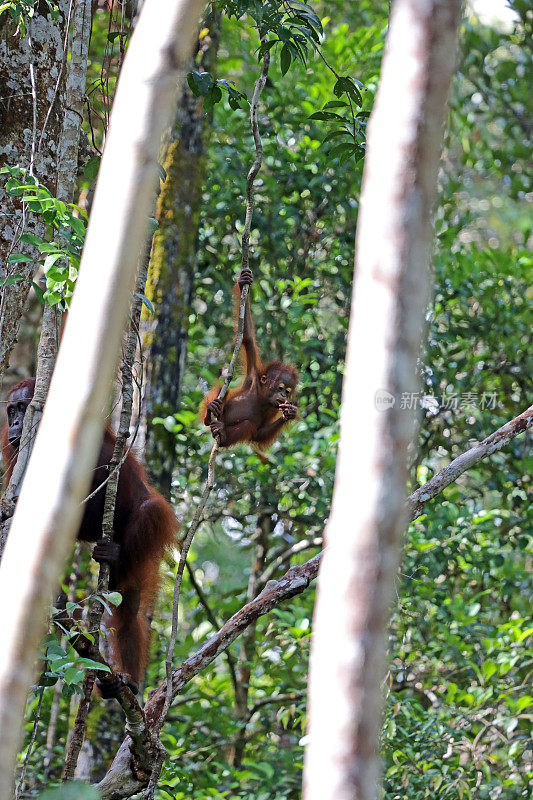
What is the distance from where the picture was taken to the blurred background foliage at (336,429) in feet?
14.9

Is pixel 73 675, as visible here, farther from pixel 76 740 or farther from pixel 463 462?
pixel 463 462

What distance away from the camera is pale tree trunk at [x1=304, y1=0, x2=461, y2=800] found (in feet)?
3.53

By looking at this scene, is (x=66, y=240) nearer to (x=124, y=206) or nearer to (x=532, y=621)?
(x=124, y=206)

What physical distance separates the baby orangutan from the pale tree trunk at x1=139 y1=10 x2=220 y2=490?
0.94ft

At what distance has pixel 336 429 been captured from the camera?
4641 mm

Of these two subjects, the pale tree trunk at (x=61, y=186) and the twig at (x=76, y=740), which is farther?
the pale tree trunk at (x=61, y=186)

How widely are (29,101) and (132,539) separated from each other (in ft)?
6.18

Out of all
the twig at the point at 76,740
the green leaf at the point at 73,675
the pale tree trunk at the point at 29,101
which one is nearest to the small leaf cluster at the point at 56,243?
the pale tree trunk at the point at 29,101

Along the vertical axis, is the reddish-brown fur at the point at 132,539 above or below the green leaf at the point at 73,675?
above

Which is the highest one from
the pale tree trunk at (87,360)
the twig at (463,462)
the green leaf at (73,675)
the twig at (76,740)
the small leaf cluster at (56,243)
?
the small leaf cluster at (56,243)

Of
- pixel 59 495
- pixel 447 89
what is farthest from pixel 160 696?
pixel 447 89

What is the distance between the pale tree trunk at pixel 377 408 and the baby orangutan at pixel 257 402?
345 cm

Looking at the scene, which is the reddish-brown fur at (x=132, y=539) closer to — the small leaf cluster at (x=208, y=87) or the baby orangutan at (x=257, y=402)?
the baby orangutan at (x=257, y=402)

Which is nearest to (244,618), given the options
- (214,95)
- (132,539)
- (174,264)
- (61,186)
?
(132,539)
